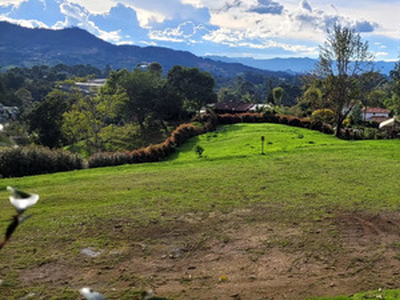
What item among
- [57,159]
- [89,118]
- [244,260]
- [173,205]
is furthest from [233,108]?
[244,260]

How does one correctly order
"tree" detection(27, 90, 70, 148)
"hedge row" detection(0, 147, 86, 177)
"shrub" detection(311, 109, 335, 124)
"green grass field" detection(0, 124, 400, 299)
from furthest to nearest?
"shrub" detection(311, 109, 335, 124), "tree" detection(27, 90, 70, 148), "hedge row" detection(0, 147, 86, 177), "green grass field" detection(0, 124, 400, 299)

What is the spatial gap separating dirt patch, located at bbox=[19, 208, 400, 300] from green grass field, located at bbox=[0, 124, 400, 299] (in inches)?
1.7

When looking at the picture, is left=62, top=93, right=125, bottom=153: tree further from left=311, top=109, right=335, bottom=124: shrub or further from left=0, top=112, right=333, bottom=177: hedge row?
left=311, top=109, right=335, bottom=124: shrub

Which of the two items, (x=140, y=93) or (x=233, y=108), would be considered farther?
(x=233, y=108)

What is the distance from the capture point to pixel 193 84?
43438mm

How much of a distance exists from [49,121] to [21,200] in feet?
Answer: 97.2

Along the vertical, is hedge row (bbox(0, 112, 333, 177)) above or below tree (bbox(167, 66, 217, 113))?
below

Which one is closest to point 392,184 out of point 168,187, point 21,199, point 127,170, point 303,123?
point 168,187

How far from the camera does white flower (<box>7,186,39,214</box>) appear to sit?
733 mm

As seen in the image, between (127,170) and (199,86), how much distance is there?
99.5 ft

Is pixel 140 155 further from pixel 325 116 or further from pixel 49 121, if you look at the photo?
pixel 325 116

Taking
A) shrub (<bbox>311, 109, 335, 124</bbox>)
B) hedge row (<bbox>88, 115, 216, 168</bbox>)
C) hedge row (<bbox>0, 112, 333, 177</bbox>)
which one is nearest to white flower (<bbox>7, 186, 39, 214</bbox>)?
hedge row (<bbox>0, 112, 333, 177</bbox>)

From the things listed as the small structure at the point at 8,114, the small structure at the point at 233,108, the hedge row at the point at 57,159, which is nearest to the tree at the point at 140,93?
the small structure at the point at 8,114

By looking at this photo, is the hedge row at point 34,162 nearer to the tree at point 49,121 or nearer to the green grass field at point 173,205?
the green grass field at point 173,205
